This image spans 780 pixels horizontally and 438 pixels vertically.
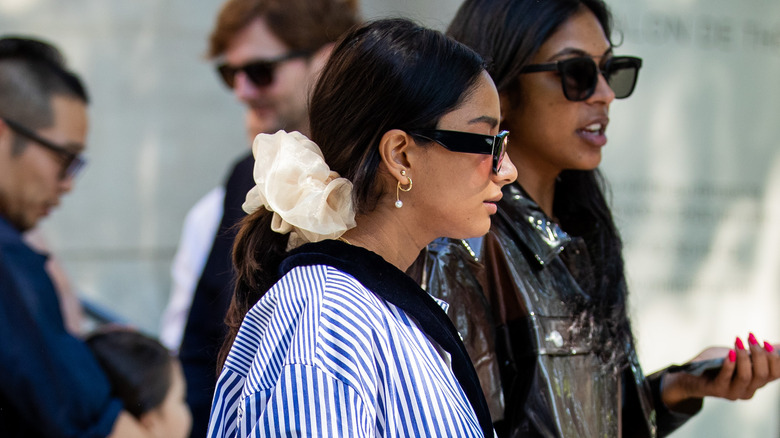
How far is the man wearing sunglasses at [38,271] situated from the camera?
2.60 meters

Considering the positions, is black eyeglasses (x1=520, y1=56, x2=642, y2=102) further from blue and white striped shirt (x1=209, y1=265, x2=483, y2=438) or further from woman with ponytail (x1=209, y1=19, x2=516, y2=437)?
blue and white striped shirt (x1=209, y1=265, x2=483, y2=438)

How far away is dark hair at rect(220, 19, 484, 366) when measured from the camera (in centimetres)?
170

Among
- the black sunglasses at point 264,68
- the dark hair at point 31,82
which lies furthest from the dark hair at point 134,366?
the black sunglasses at point 264,68

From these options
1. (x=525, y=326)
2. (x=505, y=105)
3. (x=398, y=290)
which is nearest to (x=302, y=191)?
(x=398, y=290)

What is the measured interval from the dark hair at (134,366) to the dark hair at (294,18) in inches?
55.2

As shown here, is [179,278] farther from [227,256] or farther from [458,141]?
[458,141]

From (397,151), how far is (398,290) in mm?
283

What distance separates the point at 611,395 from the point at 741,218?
111 inches

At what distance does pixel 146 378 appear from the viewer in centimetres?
320

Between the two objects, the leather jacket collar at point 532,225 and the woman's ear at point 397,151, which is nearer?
the woman's ear at point 397,151

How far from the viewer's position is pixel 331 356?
54.6 inches

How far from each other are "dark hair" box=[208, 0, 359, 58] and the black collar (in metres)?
2.23

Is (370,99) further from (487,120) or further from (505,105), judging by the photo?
(505,105)

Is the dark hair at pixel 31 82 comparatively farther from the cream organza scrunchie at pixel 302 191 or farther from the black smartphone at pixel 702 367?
the black smartphone at pixel 702 367
